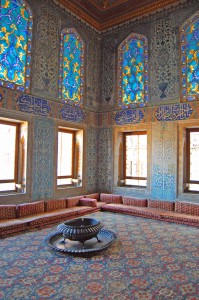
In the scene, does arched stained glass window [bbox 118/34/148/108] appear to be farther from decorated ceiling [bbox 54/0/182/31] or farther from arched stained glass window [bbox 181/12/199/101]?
arched stained glass window [bbox 181/12/199/101]

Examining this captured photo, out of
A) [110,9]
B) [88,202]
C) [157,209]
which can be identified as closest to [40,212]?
[88,202]

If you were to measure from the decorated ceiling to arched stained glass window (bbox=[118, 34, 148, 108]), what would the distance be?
673 millimetres

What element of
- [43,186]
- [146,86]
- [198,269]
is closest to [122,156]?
[146,86]

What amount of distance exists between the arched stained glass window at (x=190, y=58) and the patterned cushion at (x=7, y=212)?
16.2ft

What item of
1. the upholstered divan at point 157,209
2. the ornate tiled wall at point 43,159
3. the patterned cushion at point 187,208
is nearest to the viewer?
the upholstered divan at point 157,209

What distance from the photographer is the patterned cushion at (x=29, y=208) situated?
213 inches

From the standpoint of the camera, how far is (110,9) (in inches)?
297

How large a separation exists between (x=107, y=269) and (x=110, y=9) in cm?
717

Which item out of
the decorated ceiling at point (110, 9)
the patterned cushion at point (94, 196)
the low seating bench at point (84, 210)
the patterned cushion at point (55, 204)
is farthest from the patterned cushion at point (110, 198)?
the decorated ceiling at point (110, 9)

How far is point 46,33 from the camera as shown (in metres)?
6.49

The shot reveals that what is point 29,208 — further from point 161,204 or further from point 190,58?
point 190,58

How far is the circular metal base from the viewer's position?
380 centimetres

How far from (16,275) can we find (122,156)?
17.2ft

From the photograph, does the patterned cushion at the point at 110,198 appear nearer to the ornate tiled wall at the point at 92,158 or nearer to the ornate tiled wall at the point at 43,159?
the ornate tiled wall at the point at 92,158
